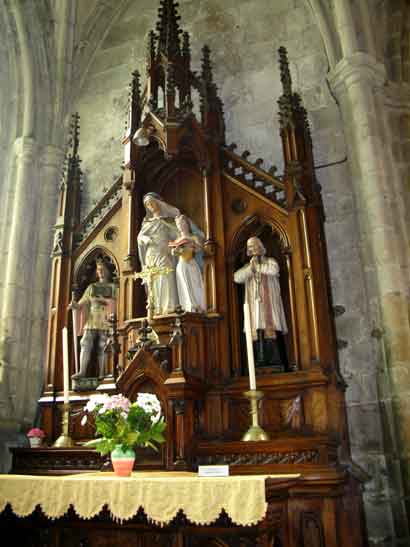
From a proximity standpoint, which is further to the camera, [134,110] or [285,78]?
[134,110]

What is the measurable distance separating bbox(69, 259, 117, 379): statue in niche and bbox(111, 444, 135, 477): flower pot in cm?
273

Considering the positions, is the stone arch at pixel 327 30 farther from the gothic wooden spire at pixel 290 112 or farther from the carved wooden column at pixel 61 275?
the carved wooden column at pixel 61 275

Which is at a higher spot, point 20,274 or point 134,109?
point 134,109

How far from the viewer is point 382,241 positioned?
7.13m

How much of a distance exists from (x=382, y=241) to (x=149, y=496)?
4.47m

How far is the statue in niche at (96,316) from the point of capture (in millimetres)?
7574

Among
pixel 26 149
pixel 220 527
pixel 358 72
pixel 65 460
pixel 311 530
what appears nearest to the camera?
pixel 220 527

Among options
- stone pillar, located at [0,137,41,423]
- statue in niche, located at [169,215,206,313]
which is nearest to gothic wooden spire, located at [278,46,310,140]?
statue in niche, located at [169,215,206,313]

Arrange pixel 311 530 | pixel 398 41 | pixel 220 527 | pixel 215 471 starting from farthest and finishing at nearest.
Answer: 1. pixel 398 41
2. pixel 311 530
3. pixel 215 471
4. pixel 220 527

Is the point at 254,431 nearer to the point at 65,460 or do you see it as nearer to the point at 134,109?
the point at 65,460

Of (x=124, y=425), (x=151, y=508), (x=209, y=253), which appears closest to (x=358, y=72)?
(x=209, y=253)

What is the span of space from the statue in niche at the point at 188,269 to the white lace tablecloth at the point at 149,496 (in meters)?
2.91

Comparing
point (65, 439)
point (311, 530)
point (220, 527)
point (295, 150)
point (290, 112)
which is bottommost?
point (311, 530)

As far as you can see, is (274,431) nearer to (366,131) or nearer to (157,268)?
(157,268)
